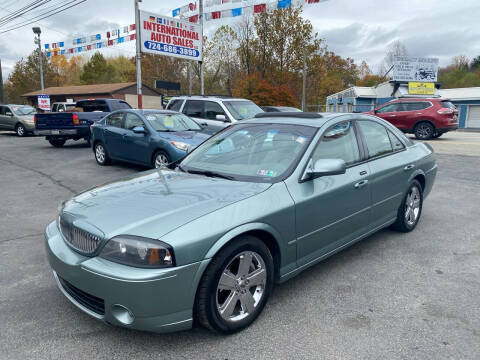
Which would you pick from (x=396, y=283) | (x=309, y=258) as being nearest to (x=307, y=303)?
(x=309, y=258)

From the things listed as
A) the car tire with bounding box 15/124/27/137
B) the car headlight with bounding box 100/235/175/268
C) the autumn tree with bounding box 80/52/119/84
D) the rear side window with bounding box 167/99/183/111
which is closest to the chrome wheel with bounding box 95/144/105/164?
the rear side window with bounding box 167/99/183/111

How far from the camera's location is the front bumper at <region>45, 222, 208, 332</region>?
7.36 ft

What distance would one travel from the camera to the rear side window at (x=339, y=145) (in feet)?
11.4

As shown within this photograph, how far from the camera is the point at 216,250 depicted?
2422mm

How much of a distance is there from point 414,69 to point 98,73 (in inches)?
1925

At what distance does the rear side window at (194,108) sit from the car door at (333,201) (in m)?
8.17

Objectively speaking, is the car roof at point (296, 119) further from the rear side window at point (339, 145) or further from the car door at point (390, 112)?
the car door at point (390, 112)

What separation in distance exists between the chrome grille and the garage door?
121 ft

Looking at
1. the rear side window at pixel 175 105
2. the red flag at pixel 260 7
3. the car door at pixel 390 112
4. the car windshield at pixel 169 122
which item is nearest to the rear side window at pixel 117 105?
the rear side window at pixel 175 105

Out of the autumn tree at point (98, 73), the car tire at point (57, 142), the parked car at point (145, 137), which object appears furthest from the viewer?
the autumn tree at point (98, 73)

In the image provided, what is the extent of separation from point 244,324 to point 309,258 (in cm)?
84

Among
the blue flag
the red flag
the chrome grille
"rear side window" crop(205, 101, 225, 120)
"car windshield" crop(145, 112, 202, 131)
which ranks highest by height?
the red flag

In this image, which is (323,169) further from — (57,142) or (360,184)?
(57,142)

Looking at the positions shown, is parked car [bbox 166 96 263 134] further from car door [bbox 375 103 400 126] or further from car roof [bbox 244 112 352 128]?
car door [bbox 375 103 400 126]
